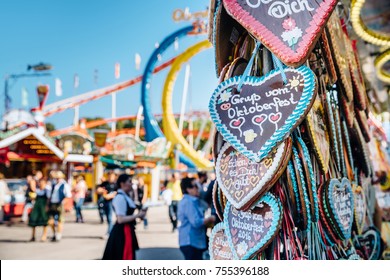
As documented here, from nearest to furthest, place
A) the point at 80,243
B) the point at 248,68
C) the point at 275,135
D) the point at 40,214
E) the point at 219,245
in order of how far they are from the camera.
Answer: the point at 275,135 → the point at 248,68 → the point at 219,245 → the point at 80,243 → the point at 40,214

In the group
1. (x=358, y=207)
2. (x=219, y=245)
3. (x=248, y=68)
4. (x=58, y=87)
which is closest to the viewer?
(x=248, y=68)

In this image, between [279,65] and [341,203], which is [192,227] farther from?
[279,65]

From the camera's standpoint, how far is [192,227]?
2781mm

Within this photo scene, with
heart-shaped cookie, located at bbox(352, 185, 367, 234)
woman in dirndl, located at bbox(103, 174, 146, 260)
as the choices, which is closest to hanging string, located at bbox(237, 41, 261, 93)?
heart-shaped cookie, located at bbox(352, 185, 367, 234)

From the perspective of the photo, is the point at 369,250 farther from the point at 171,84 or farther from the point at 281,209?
the point at 171,84

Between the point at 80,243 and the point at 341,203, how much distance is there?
13.1 feet


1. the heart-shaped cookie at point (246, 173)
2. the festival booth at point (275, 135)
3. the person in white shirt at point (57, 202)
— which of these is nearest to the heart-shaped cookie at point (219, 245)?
the festival booth at point (275, 135)

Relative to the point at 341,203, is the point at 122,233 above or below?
below

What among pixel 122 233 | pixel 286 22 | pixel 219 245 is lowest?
pixel 122 233

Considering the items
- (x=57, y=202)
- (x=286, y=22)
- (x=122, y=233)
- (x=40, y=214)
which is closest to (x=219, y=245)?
(x=286, y=22)

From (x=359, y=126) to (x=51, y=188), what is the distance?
13.7ft

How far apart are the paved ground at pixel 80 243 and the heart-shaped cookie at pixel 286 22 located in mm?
2800
